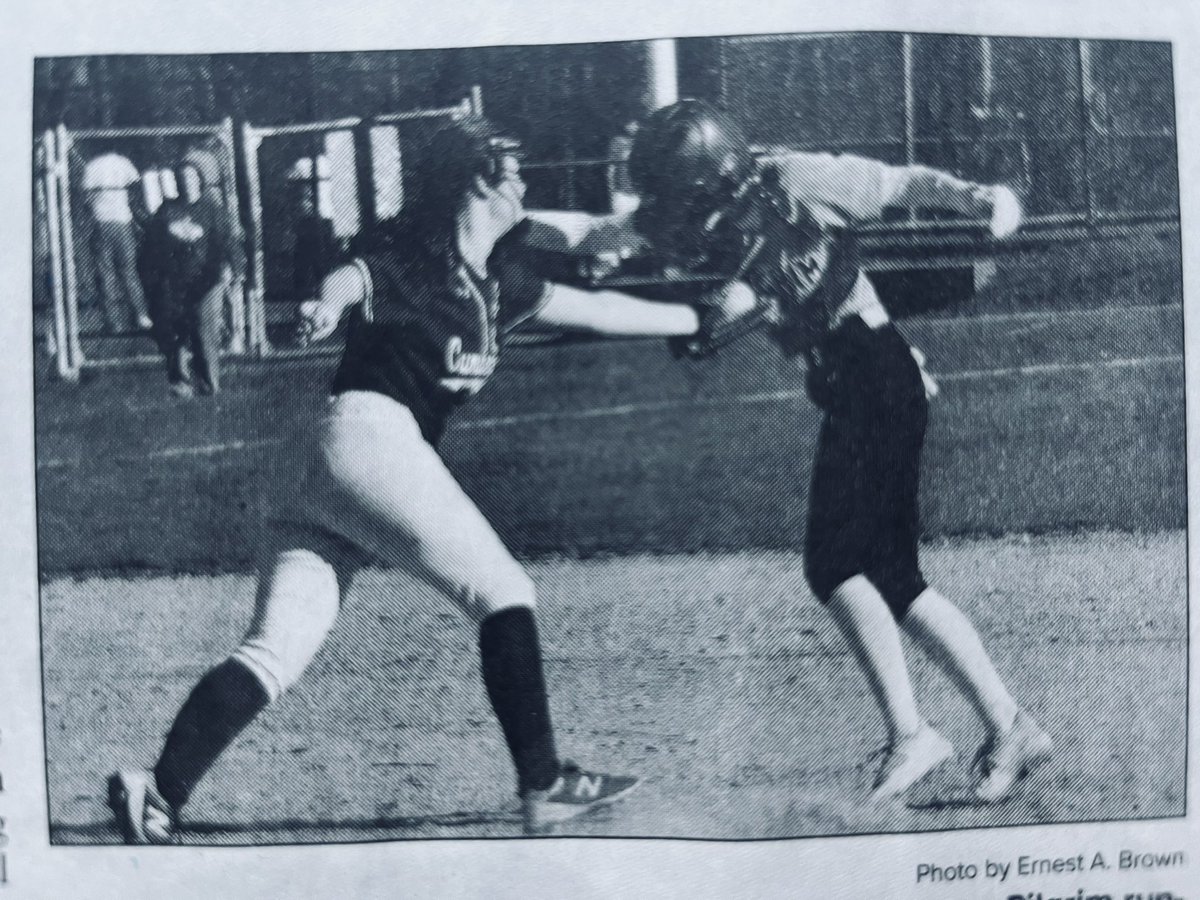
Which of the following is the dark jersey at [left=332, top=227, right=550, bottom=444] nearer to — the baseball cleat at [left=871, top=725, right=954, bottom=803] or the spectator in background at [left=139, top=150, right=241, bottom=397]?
the spectator in background at [left=139, top=150, right=241, bottom=397]

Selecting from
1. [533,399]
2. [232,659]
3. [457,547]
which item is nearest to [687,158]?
[533,399]

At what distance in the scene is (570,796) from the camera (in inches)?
47.8

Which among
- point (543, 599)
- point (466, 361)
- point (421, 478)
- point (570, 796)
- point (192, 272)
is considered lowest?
point (570, 796)

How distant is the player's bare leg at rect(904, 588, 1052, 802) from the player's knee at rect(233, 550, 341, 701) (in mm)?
671

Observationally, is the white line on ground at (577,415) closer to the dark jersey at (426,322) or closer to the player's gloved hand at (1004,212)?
the dark jersey at (426,322)

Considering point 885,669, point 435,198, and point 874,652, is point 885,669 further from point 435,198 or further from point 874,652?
point 435,198

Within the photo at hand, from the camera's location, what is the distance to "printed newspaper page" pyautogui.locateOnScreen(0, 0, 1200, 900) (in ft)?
3.95

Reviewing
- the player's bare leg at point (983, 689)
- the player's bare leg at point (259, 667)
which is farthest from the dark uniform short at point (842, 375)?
the player's bare leg at point (259, 667)

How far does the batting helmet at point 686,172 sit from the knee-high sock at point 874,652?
0.42 meters

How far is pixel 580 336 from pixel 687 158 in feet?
0.77

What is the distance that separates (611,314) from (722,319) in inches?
5.0

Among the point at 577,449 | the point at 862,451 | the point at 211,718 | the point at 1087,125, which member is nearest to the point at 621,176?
the point at 577,449

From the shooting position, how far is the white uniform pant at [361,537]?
1.19 meters

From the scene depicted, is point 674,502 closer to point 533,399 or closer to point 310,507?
point 533,399
